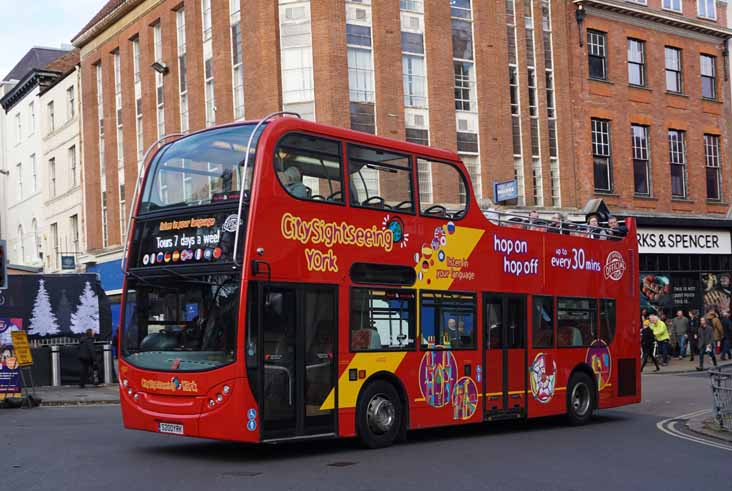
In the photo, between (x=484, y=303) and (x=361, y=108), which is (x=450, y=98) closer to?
(x=361, y=108)

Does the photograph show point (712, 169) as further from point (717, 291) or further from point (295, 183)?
point (295, 183)

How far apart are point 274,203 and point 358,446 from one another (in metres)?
3.77

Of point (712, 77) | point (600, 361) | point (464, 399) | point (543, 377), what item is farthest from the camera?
point (712, 77)

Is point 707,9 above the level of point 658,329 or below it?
above

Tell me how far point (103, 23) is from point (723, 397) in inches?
1320

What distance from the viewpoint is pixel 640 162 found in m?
37.5

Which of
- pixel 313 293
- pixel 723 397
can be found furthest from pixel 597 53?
pixel 313 293

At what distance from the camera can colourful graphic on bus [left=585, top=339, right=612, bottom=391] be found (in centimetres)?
1764

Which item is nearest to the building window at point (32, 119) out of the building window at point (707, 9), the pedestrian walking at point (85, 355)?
the pedestrian walking at point (85, 355)

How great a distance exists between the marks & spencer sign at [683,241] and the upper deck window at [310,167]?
83.9 ft

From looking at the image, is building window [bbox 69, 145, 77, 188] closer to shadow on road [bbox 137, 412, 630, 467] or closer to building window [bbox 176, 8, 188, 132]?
building window [bbox 176, 8, 188, 132]

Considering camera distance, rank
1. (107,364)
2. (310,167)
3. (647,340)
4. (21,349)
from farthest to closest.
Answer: (647,340) → (107,364) → (21,349) → (310,167)

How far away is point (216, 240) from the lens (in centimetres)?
1174

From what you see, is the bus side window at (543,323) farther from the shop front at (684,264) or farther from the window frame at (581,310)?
the shop front at (684,264)
